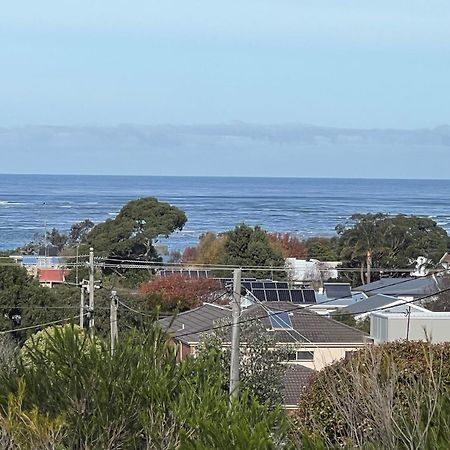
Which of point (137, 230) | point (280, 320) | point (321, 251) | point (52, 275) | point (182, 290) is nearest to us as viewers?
point (280, 320)

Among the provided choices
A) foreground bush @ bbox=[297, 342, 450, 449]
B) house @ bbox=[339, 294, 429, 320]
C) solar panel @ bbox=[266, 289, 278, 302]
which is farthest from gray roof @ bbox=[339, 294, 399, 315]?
foreground bush @ bbox=[297, 342, 450, 449]

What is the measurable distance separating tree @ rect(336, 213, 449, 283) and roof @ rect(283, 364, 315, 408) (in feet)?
89.2

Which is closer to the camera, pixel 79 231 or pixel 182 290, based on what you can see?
pixel 182 290

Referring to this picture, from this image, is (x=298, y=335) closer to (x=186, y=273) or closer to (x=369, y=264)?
(x=186, y=273)

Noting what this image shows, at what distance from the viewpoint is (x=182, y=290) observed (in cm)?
3644

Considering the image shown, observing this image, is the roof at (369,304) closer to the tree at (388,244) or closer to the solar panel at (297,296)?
the solar panel at (297,296)

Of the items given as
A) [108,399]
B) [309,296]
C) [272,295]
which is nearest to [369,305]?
[309,296]

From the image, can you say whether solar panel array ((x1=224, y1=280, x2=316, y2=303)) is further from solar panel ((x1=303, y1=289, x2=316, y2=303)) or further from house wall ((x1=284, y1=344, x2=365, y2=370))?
house wall ((x1=284, y1=344, x2=365, y2=370))

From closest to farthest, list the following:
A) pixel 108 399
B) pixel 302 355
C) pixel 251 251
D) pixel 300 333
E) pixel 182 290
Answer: pixel 108 399 → pixel 302 355 → pixel 300 333 → pixel 182 290 → pixel 251 251

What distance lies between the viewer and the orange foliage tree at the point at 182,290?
1378 inches

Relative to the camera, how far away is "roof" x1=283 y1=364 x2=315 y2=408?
68.8ft

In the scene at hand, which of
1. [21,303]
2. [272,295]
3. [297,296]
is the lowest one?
[297,296]

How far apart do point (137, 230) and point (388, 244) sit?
40.9 feet

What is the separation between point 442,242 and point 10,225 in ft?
133
